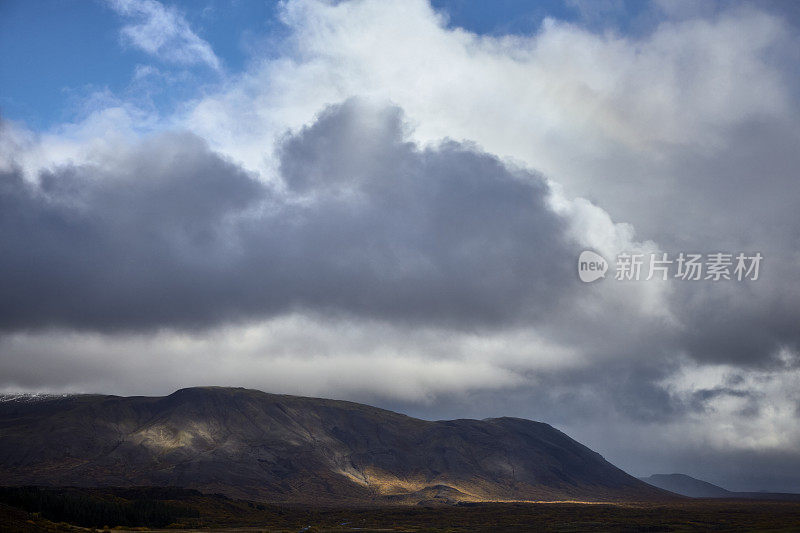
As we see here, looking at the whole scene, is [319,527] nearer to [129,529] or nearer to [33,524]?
[129,529]

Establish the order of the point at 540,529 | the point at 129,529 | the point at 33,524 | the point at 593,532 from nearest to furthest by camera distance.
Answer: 1. the point at 33,524
2. the point at 129,529
3. the point at 593,532
4. the point at 540,529

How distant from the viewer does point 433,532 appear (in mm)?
187250

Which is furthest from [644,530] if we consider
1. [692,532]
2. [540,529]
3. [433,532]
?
[433,532]

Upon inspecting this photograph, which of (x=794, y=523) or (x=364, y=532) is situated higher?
(x=794, y=523)

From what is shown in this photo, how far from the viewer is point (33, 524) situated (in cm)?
13625

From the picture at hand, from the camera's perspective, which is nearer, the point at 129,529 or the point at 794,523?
the point at 129,529

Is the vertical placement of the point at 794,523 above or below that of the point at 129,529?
above

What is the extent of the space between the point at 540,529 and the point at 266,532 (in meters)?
72.0

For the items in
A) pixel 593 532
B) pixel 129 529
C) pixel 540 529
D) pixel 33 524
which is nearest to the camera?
pixel 33 524

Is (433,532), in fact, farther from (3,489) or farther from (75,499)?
(3,489)

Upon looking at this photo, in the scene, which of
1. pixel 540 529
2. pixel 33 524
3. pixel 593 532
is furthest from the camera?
pixel 540 529

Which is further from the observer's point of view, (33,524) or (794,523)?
(794,523)

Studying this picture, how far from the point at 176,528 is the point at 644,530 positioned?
398 feet

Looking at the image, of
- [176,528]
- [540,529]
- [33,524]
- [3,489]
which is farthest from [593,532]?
[3,489]
